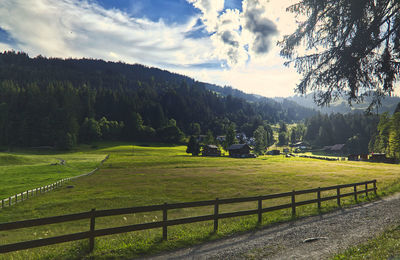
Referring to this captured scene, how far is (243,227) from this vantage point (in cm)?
1246

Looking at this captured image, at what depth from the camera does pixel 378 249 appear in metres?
8.25

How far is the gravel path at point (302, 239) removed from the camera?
355 inches

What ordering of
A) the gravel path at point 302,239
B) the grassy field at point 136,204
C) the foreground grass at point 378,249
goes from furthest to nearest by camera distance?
1. the grassy field at point 136,204
2. the gravel path at point 302,239
3. the foreground grass at point 378,249

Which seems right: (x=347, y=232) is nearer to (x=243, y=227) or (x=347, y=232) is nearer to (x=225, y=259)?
(x=243, y=227)

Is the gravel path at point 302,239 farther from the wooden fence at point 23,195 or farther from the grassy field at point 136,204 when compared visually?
the wooden fence at point 23,195

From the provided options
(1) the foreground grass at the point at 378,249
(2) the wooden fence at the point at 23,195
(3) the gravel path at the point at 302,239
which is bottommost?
(2) the wooden fence at the point at 23,195

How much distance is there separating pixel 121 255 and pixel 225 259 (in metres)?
4.03

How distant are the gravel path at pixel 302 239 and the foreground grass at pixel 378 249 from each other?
0.55 meters

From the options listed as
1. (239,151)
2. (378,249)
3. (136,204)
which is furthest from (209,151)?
(378,249)

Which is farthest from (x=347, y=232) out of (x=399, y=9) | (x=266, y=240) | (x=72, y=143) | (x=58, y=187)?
(x=72, y=143)

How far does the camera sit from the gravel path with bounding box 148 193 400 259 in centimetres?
902

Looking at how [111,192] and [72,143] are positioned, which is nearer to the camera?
[111,192]

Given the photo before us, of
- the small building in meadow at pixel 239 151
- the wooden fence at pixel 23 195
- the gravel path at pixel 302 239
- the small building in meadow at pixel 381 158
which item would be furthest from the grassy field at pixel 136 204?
the small building in meadow at pixel 239 151

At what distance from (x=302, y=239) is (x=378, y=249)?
297 centimetres
